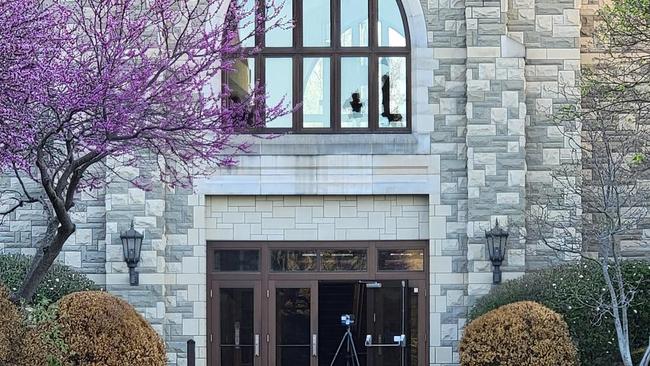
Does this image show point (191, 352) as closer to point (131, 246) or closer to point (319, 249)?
point (131, 246)

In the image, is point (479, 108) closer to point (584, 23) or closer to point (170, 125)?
point (584, 23)

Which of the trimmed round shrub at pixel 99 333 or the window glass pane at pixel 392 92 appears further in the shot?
the window glass pane at pixel 392 92

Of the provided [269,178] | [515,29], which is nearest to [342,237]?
[269,178]

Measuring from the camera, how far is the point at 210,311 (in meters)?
16.7

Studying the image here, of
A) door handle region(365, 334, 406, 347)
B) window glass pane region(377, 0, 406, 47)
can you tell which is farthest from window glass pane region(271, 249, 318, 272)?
window glass pane region(377, 0, 406, 47)

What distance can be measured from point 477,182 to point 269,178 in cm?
317

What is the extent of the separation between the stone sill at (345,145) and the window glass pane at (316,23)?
1528mm

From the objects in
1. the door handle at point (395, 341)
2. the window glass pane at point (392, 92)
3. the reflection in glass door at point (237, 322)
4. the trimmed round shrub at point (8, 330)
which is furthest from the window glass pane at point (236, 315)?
the trimmed round shrub at point (8, 330)

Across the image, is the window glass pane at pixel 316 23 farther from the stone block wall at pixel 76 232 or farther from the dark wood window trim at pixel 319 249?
the stone block wall at pixel 76 232

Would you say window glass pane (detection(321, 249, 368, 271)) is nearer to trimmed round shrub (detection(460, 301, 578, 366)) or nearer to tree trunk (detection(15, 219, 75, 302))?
trimmed round shrub (detection(460, 301, 578, 366))

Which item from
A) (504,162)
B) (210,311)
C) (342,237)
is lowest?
(210,311)

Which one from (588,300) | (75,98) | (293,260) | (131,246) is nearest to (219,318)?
(293,260)

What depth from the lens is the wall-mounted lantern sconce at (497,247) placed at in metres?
16.0

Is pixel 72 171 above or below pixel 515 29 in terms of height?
below
